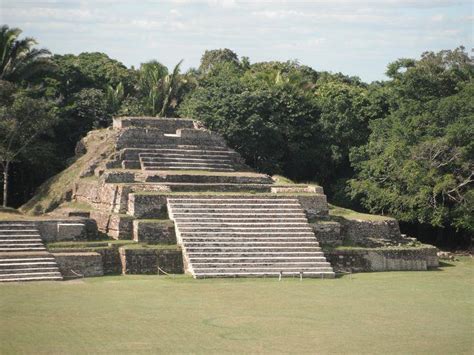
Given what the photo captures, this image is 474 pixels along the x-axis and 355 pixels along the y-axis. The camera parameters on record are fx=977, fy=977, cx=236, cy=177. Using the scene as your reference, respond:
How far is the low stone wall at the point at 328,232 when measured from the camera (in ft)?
92.1

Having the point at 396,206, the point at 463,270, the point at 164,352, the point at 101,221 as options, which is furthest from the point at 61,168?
the point at 164,352

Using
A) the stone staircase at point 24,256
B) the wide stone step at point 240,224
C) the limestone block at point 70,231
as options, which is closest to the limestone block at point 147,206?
the wide stone step at point 240,224

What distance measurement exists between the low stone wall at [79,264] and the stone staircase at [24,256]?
0.24 m

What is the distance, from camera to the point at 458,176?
33.4 metres

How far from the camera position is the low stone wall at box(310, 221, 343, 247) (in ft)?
92.1

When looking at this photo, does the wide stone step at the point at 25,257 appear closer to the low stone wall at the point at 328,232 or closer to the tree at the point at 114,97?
the low stone wall at the point at 328,232

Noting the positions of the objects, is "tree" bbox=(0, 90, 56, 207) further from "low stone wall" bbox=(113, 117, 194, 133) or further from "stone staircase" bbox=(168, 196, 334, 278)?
"stone staircase" bbox=(168, 196, 334, 278)

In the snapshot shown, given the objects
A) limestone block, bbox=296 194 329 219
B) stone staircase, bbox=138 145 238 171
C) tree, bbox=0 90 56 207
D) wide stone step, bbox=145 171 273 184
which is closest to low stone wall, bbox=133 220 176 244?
wide stone step, bbox=145 171 273 184

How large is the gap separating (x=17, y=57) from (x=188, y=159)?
9.79 metres

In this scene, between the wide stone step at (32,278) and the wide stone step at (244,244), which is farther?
the wide stone step at (244,244)

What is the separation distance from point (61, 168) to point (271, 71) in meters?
13.0

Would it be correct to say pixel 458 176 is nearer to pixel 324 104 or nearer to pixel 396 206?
pixel 396 206

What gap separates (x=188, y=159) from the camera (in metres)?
32.3

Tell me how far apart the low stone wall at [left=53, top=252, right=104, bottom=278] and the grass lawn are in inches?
19.5
